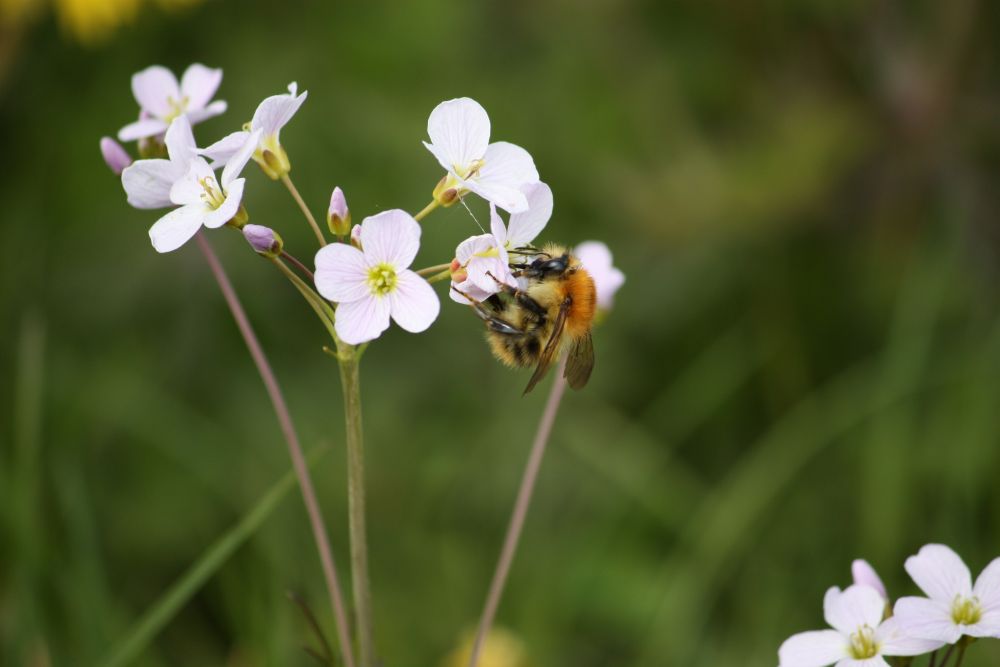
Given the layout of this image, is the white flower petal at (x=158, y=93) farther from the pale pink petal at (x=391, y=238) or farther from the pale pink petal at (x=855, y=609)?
the pale pink petal at (x=855, y=609)

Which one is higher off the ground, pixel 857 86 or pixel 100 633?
pixel 857 86

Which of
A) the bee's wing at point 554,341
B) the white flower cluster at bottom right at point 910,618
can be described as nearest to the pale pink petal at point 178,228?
the bee's wing at point 554,341

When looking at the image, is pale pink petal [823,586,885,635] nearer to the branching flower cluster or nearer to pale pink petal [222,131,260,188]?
the branching flower cluster

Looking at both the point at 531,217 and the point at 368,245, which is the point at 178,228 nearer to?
the point at 368,245

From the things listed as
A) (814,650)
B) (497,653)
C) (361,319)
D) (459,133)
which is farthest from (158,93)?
(497,653)

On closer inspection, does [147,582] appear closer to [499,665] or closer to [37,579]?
[37,579]

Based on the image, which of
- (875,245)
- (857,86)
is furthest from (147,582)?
(857,86)
